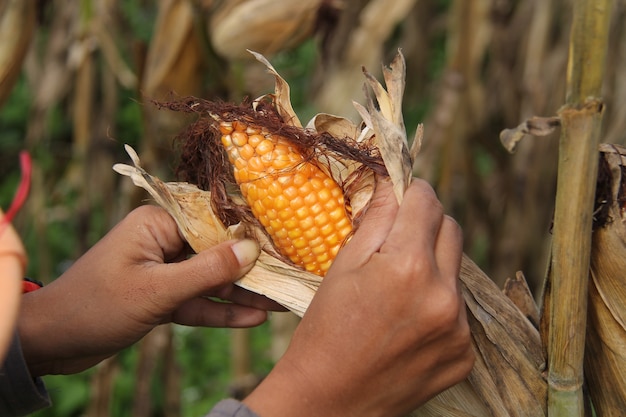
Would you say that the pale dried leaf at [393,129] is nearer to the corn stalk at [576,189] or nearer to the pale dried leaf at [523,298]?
the corn stalk at [576,189]

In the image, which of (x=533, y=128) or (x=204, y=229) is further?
(x=204, y=229)

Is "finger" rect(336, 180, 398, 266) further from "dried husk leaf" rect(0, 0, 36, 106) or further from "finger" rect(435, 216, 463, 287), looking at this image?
"dried husk leaf" rect(0, 0, 36, 106)

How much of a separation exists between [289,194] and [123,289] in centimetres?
23

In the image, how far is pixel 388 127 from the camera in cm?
86

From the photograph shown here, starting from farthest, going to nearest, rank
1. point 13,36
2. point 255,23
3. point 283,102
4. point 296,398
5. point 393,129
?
1. point 255,23
2. point 13,36
3. point 283,102
4. point 393,129
5. point 296,398

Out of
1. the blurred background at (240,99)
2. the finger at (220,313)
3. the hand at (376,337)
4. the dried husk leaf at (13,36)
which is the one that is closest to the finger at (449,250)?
the hand at (376,337)

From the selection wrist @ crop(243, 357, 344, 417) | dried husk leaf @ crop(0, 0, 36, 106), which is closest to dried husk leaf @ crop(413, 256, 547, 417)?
wrist @ crop(243, 357, 344, 417)

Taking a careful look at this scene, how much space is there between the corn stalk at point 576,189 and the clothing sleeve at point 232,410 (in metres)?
0.34

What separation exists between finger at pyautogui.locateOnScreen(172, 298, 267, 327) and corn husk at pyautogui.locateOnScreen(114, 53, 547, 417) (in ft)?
0.33

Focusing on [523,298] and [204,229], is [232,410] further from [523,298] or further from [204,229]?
[523,298]

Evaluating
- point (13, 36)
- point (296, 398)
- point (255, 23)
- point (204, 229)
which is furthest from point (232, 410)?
point (255, 23)

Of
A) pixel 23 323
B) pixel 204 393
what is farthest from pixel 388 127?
pixel 204 393

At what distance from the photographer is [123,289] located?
92 centimetres

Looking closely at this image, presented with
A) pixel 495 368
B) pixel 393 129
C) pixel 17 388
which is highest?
pixel 393 129
